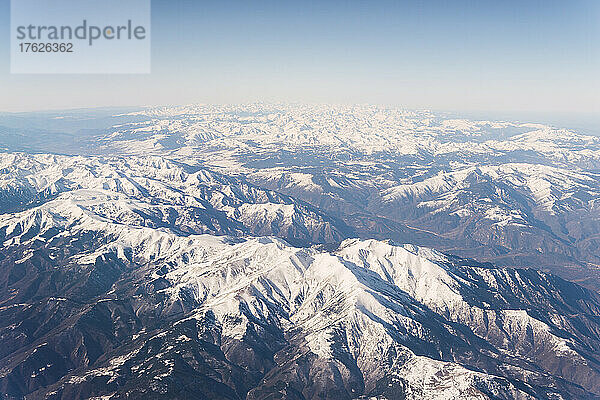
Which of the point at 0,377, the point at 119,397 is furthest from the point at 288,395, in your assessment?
the point at 0,377

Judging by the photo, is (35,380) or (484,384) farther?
(35,380)

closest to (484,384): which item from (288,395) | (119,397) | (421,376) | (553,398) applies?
(421,376)

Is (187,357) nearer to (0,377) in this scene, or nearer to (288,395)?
(288,395)

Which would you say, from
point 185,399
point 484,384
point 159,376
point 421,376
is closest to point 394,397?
point 421,376

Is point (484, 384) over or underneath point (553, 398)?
over

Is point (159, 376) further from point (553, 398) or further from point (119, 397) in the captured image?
point (553, 398)

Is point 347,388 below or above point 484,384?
below

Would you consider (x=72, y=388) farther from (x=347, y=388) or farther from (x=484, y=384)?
(x=484, y=384)
